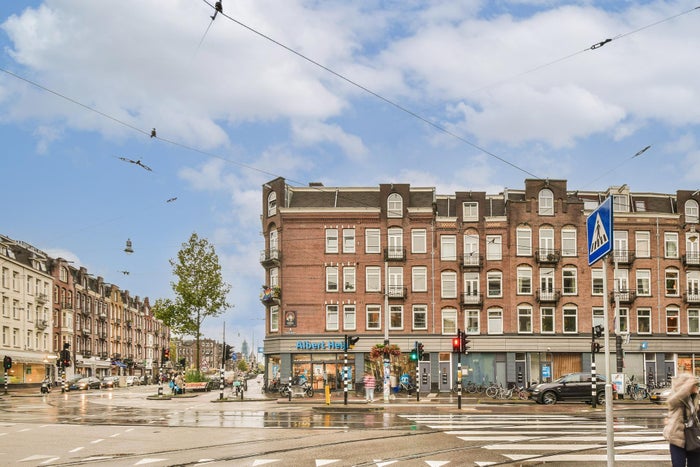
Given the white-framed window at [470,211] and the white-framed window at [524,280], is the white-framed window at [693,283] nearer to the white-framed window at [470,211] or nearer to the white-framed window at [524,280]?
the white-framed window at [524,280]

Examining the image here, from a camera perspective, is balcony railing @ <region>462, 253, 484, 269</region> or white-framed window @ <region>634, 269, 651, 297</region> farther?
white-framed window @ <region>634, 269, 651, 297</region>

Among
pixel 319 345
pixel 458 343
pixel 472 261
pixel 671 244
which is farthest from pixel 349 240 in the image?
pixel 671 244

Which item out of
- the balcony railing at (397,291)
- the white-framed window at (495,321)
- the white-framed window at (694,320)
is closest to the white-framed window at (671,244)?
the white-framed window at (694,320)

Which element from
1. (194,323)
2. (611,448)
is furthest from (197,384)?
(611,448)

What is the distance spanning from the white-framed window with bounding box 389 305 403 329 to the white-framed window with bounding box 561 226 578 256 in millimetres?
12998

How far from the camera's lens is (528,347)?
54.9m

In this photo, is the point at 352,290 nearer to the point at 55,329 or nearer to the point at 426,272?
the point at 426,272

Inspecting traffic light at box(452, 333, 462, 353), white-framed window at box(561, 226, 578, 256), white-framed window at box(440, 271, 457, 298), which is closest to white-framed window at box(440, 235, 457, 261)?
white-framed window at box(440, 271, 457, 298)

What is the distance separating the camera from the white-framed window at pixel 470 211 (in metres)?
56.3

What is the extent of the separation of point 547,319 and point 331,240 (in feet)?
55.8

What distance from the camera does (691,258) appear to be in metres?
56.8

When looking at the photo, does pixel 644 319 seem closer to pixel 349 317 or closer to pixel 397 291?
pixel 397 291

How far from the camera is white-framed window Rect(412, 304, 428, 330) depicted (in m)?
55.7

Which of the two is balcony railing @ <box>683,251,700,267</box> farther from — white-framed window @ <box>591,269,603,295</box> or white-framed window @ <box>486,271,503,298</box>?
white-framed window @ <box>486,271,503,298</box>
